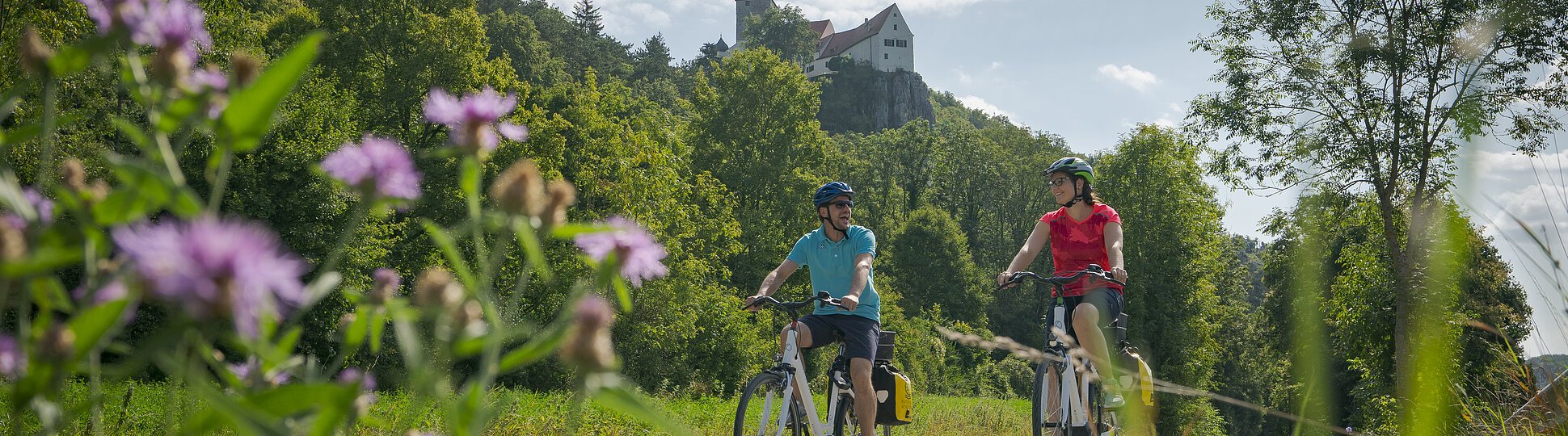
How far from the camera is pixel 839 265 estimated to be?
519 centimetres

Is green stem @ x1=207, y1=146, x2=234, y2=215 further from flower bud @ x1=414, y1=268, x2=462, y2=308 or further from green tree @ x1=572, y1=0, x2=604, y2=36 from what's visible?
green tree @ x1=572, y1=0, x2=604, y2=36

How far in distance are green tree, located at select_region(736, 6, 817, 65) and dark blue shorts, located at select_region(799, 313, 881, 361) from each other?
230 feet

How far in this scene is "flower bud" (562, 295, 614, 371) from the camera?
64 cm

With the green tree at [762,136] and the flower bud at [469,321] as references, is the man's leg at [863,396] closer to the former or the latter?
the flower bud at [469,321]

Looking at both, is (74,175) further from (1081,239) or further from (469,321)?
(1081,239)

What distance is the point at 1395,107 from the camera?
18359mm

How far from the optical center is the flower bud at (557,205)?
771 millimetres

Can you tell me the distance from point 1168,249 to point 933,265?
41.8 ft

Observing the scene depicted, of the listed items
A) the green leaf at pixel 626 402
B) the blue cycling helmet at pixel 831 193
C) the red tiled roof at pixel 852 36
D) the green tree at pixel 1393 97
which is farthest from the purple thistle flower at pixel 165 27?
the red tiled roof at pixel 852 36

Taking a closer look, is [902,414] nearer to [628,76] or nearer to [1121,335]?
[1121,335]

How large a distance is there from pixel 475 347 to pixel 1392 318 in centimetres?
2306

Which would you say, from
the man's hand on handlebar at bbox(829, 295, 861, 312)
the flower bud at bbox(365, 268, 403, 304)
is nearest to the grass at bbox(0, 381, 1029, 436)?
the man's hand on handlebar at bbox(829, 295, 861, 312)

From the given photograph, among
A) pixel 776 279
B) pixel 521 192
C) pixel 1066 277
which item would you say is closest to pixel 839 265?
pixel 776 279

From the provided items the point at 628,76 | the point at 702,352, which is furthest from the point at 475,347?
the point at 628,76
